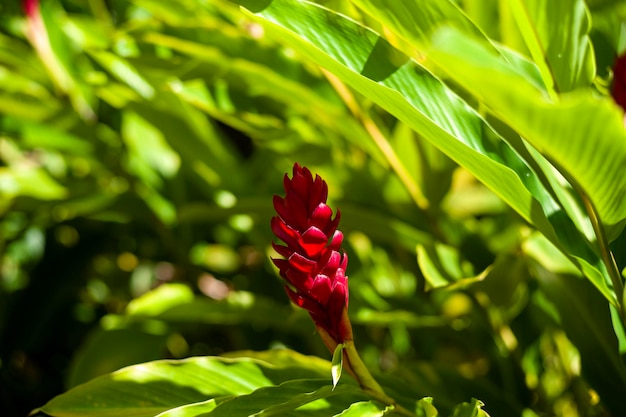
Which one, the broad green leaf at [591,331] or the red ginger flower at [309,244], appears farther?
the broad green leaf at [591,331]

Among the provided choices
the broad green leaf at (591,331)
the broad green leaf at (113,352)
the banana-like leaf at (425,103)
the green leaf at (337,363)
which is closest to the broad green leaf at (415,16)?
the banana-like leaf at (425,103)

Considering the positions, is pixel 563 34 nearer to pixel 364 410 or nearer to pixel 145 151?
pixel 364 410

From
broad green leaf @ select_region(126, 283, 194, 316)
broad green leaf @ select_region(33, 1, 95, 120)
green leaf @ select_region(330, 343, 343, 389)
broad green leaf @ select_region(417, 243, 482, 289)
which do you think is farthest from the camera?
broad green leaf @ select_region(33, 1, 95, 120)

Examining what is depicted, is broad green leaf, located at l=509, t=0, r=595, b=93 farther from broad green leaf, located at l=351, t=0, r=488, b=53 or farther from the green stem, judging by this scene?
the green stem

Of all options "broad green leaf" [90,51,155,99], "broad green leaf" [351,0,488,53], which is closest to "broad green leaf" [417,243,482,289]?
"broad green leaf" [351,0,488,53]

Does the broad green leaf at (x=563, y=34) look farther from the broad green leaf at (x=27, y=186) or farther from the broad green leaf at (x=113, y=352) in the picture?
the broad green leaf at (x=27, y=186)
